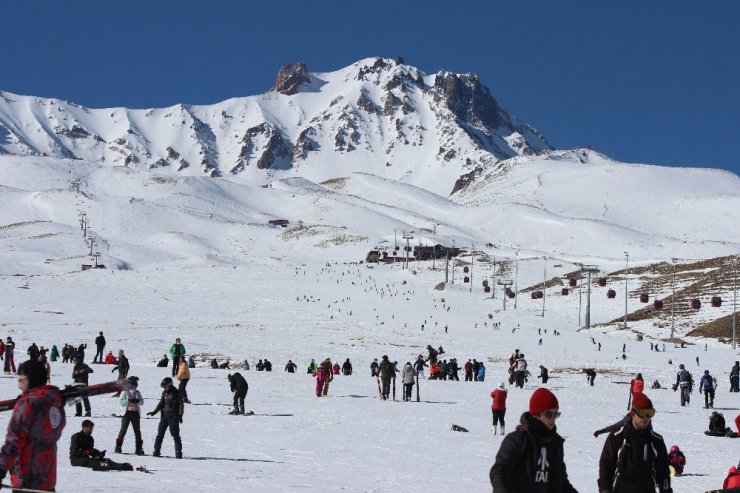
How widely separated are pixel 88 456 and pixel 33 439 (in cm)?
685

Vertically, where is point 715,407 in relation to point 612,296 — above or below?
below

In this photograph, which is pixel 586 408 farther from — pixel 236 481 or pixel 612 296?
pixel 612 296

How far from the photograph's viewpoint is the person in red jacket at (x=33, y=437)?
738 centimetres

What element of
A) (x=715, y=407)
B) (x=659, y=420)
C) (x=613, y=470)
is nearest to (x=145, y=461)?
(x=613, y=470)

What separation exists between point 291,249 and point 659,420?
153 m

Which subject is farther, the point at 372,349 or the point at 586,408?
the point at 372,349

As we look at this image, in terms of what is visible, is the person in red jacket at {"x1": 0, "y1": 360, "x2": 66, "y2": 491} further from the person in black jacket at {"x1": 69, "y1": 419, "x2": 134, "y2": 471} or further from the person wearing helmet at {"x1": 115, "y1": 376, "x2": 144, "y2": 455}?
the person wearing helmet at {"x1": 115, "y1": 376, "x2": 144, "y2": 455}

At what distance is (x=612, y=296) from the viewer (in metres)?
97.1

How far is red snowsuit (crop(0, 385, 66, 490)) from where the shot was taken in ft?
24.2

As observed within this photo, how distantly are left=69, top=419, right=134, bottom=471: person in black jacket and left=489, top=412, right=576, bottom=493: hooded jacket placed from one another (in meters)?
8.87

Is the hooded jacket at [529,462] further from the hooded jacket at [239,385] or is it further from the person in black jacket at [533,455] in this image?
the hooded jacket at [239,385]

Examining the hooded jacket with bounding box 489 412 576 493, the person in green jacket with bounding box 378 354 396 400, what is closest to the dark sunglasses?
the hooded jacket with bounding box 489 412 576 493

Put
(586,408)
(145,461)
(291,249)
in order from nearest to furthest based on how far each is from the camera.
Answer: (145,461), (586,408), (291,249)

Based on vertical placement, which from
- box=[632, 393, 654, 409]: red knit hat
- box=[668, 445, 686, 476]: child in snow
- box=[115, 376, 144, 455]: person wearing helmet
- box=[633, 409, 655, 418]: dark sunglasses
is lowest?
box=[668, 445, 686, 476]: child in snow
